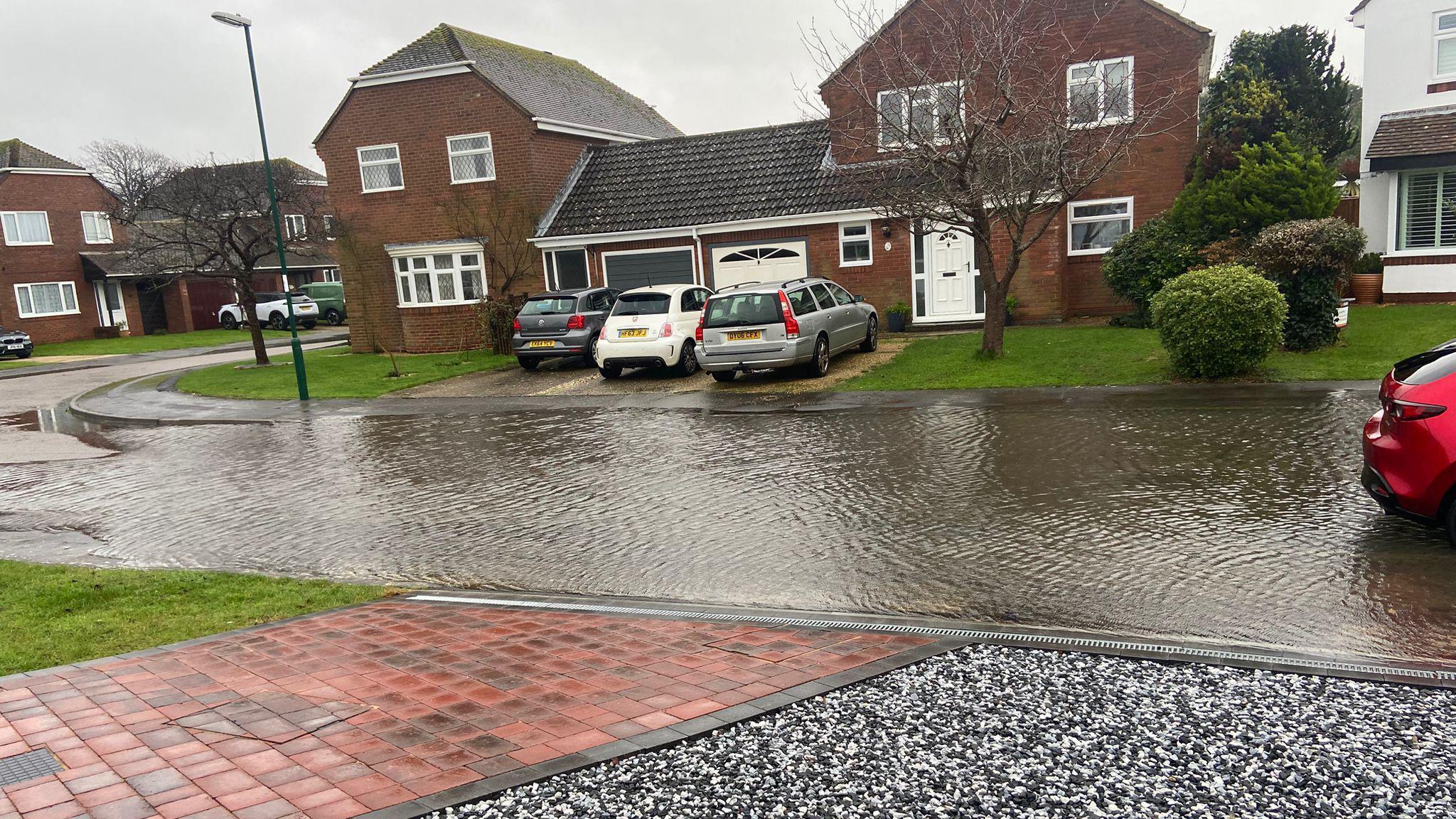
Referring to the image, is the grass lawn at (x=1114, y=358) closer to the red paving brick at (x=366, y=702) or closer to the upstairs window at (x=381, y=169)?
the red paving brick at (x=366, y=702)

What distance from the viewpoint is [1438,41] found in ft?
64.4

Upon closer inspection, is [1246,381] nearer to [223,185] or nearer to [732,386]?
[732,386]

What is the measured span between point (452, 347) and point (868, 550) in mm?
20472

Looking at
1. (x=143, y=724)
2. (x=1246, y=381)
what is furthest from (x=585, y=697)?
(x=1246, y=381)

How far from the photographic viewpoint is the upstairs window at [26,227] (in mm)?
39969

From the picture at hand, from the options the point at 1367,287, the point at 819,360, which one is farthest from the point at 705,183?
the point at 1367,287

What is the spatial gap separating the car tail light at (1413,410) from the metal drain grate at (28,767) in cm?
765

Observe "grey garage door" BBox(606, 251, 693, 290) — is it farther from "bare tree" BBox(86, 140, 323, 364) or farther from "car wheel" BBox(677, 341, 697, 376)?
"bare tree" BBox(86, 140, 323, 364)

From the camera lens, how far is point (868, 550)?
6.96m

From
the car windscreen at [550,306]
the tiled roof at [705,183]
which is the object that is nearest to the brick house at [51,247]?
the tiled roof at [705,183]

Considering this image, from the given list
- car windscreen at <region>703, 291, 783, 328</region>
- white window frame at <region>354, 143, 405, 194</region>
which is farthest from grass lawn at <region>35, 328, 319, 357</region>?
car windscreen at <region>703, 291, 783, 328</region>

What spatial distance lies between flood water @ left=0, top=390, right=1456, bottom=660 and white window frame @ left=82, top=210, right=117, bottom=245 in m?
37.0

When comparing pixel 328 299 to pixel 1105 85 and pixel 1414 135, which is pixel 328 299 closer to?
pixel 1105 85

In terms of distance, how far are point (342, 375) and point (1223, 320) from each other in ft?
59.1
